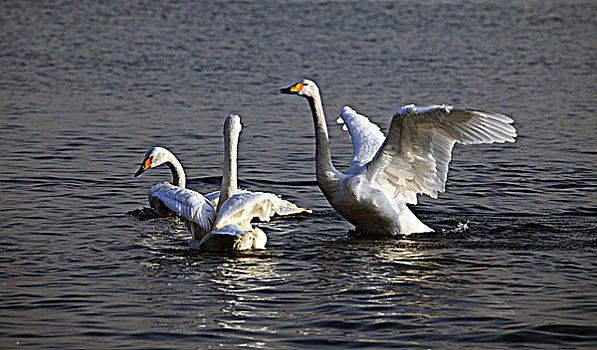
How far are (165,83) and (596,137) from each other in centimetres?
974

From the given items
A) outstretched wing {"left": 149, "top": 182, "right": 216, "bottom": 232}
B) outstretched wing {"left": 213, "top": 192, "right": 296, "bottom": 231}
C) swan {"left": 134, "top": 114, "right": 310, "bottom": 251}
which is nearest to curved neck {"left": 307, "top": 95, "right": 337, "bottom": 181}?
swan {"left": 134, "top": 114, "right": 310, "bottom": 251}

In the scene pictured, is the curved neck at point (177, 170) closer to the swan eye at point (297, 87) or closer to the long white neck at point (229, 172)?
the long white neck at point (229, 172)

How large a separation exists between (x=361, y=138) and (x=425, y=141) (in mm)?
1650

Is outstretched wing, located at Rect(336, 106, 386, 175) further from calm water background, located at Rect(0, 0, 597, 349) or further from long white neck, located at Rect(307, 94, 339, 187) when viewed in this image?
calm water background, located at Rect(0, 0, 597, 349)

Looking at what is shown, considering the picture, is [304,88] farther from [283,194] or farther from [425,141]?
[283,194]

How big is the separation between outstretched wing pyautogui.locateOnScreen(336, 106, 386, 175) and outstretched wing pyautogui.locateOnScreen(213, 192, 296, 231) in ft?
5.59

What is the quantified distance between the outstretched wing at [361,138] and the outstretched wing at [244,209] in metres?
1.70

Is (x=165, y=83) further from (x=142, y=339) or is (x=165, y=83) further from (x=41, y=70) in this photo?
(x=142, y=339)

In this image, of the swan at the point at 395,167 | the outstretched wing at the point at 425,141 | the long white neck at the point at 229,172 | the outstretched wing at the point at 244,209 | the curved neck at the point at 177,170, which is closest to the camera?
the outstretched wing at the point at 244,209

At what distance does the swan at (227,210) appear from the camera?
9125mm

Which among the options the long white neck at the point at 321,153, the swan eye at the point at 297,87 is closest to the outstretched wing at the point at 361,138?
the long white neck at the point at 321,153

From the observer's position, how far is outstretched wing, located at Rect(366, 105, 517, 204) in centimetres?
953

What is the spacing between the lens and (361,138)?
38.3 ft

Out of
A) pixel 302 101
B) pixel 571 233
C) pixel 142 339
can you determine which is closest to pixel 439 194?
pixel 571 233
